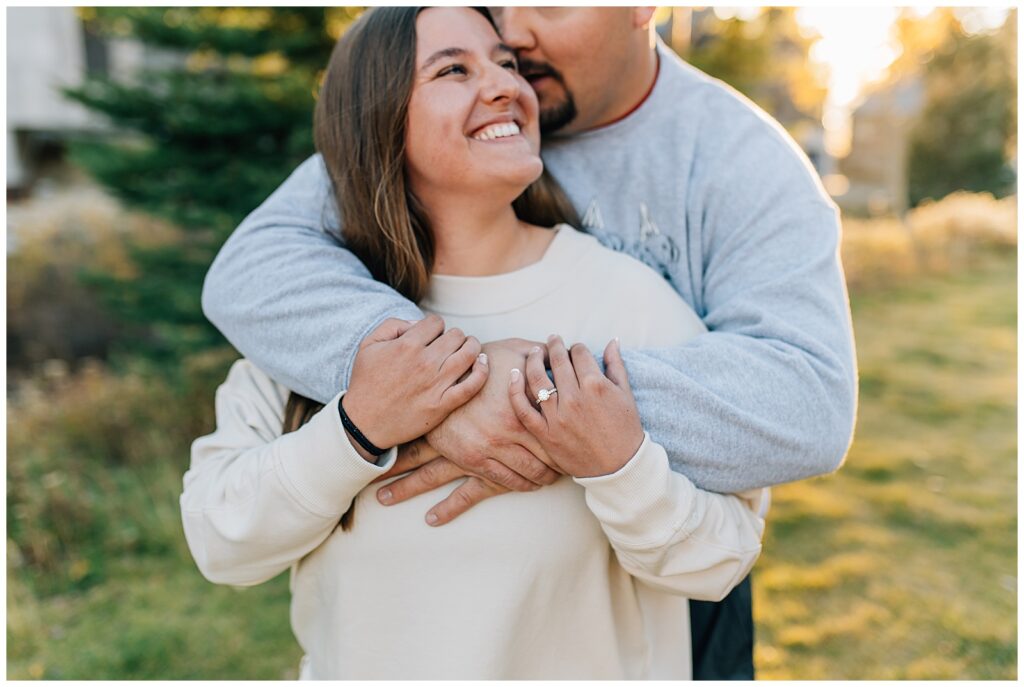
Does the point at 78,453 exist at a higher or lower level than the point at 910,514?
lower

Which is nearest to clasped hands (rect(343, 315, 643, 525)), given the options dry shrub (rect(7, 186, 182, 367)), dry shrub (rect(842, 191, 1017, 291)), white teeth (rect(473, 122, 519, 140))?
white teeth (rect(473, 122, 519, 140))

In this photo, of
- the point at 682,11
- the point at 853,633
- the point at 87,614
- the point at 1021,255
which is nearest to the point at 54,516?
the point at 87,614

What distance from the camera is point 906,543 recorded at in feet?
15.5

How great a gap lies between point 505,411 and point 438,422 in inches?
5.2

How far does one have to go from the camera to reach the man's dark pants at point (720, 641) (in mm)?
2410

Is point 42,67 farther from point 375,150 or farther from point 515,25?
point 375,150

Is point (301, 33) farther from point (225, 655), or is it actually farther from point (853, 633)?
point (853, 633)

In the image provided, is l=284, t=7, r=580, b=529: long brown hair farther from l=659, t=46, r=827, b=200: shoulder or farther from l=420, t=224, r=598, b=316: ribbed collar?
l=659, t=46, r=827, b=200: shoulder

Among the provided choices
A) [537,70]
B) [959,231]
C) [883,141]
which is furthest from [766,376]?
[883,141]

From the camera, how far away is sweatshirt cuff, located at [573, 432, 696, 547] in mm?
1627

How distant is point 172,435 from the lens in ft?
17.9

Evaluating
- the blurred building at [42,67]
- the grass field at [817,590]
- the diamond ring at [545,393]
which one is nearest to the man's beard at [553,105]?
the diamond ring at [545,393]

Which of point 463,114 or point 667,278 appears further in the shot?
point 667,278

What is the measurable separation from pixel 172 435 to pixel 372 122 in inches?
159
